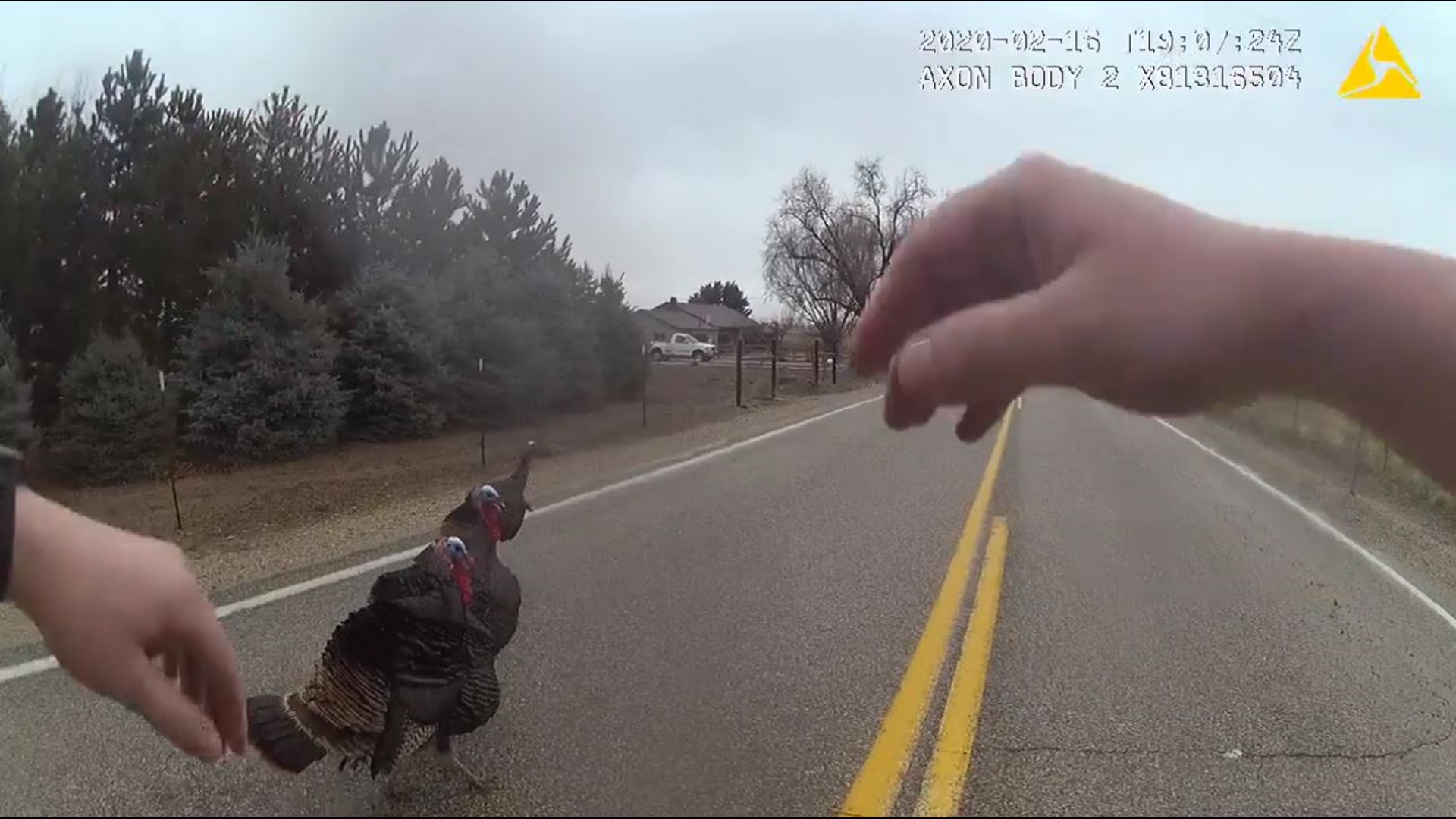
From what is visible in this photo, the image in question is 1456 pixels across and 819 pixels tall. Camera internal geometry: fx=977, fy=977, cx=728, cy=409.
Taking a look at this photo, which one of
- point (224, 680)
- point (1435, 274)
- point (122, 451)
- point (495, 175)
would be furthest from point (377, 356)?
point (1435, 274)

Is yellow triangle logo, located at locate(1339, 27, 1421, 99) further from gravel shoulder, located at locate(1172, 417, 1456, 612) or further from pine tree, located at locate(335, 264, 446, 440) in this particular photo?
pine tree, located at locate(335, 264, 446, 440)

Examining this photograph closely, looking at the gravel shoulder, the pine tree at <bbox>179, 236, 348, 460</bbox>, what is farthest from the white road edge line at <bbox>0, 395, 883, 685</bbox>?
the gravel shoulder

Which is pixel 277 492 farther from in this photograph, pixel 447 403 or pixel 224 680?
pixel 224 680

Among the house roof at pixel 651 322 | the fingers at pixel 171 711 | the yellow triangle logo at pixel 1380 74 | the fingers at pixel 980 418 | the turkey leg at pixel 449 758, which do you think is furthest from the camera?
the house roof at pixel 651 322

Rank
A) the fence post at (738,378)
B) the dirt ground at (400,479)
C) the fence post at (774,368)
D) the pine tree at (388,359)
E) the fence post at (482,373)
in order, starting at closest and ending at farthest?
the fence post at (482,373), the dirt ground at (400,479), the pine tree at (388,359), the fence post at (774,368), the fence post at (738,378)

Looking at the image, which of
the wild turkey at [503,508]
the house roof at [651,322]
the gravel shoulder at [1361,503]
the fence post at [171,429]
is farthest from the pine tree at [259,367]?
the gravel shoulder at [1361,503]

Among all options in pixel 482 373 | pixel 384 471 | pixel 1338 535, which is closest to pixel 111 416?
pixel 384 471

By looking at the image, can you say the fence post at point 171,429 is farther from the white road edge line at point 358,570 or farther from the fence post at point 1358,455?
the fence post at point 1358,455

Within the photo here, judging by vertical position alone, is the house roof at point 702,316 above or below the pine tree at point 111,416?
above
